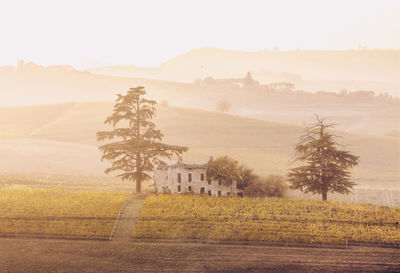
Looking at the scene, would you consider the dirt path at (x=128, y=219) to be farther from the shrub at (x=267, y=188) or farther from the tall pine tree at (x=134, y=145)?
the shrub at (x=267, y=188)

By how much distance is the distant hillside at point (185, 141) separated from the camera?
80250 millimetres

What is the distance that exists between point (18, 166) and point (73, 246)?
4595 cm

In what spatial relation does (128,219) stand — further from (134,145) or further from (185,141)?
(185,141)

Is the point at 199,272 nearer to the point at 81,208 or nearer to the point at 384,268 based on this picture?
the point at 384,268

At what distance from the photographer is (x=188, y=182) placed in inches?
2030

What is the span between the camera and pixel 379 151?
94938 mm

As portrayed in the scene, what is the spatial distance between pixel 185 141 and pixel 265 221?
6466 cm

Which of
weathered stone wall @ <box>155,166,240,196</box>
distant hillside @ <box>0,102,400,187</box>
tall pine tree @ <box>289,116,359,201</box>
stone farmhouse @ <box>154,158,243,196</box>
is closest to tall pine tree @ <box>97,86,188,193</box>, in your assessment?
stone farmhouse @ <box>154,158,243,196</box>

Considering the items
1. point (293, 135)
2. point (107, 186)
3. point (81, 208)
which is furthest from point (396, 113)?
point (81, 208)

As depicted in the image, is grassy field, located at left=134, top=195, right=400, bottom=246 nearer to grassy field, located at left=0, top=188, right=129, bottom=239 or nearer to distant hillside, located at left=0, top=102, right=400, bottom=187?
grassy field, located at left=0, top=188, right=129, bottom=239

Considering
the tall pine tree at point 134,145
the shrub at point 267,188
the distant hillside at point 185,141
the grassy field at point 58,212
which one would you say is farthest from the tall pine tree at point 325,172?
the grassy field at point 58,212

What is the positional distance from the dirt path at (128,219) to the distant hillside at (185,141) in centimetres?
3047

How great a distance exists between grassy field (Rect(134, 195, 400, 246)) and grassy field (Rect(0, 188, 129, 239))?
4223mm

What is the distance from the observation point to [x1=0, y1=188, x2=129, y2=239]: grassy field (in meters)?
41.4
